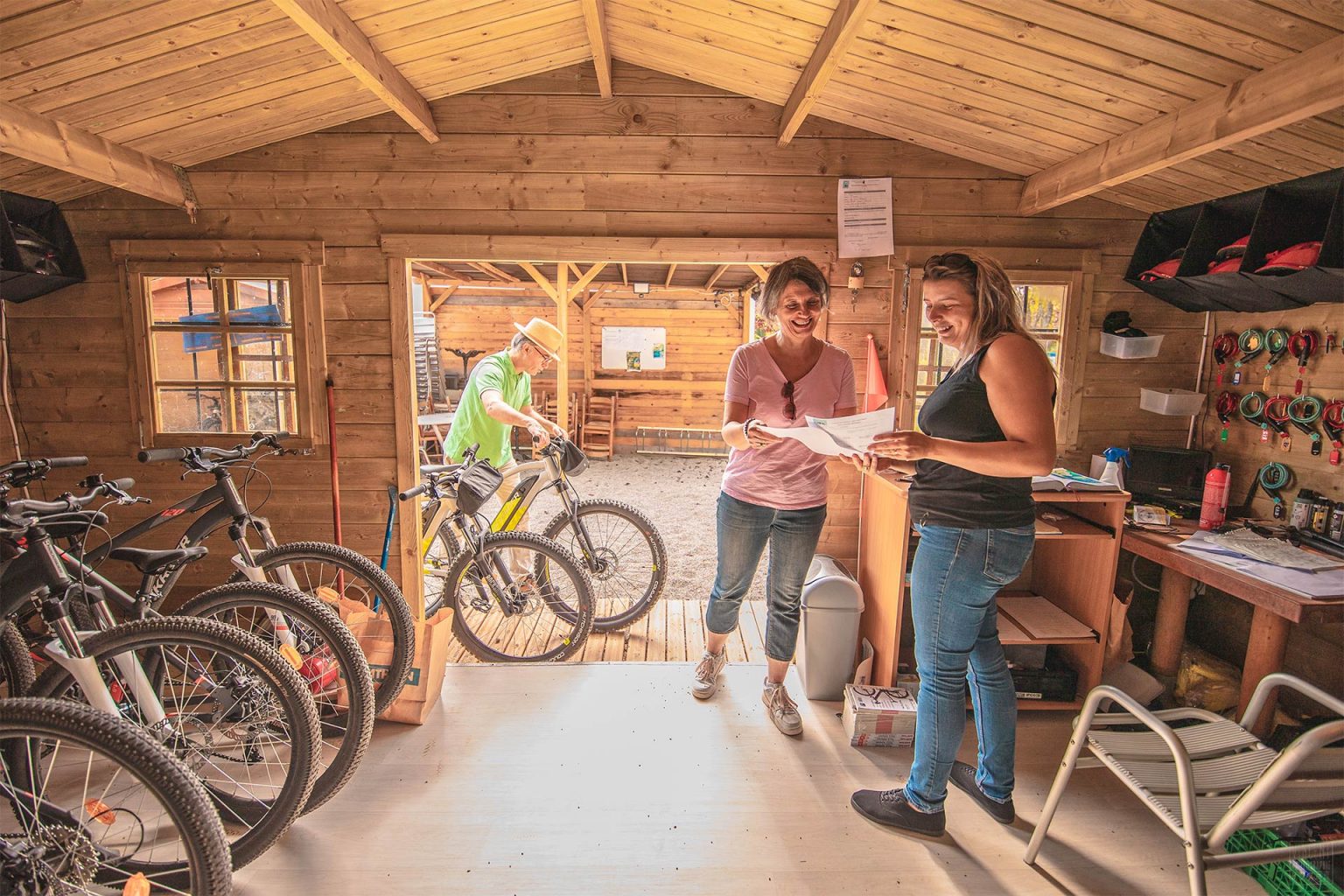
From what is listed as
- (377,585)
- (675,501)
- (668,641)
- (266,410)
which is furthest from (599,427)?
(377,585)

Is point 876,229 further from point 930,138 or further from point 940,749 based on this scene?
point 940,749

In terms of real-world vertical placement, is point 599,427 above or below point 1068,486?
below

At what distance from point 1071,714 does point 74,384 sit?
4.44 meters

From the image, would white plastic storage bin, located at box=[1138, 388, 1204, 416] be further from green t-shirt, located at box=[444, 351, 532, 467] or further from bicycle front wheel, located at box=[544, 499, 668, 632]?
green t-shirt, located at box=[444, 351, 532, 467]

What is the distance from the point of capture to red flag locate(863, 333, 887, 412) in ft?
9.46

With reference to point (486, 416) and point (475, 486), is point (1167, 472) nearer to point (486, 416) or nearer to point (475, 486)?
point (475, 486)

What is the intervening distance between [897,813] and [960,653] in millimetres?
553

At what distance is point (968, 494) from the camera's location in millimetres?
1741

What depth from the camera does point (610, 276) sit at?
970cm

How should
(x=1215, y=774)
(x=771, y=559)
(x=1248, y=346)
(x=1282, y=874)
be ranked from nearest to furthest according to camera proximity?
(x=1215, y=774) → (x=1282, y=874) → (x=771, y=559) → (x=1248, y=346)

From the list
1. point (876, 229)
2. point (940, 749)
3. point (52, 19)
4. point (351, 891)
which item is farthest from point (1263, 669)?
point (52, 19)

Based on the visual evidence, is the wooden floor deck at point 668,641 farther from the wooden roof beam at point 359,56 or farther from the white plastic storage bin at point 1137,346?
the wooden roof beam at point 359,56

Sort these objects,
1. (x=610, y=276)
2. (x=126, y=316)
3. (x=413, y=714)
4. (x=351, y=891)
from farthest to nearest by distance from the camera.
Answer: (x=610, y=276), (x=126, y=316), (x=413, y=714), (x=351, y=891)

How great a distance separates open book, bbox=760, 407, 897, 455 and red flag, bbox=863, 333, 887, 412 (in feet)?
3.13
